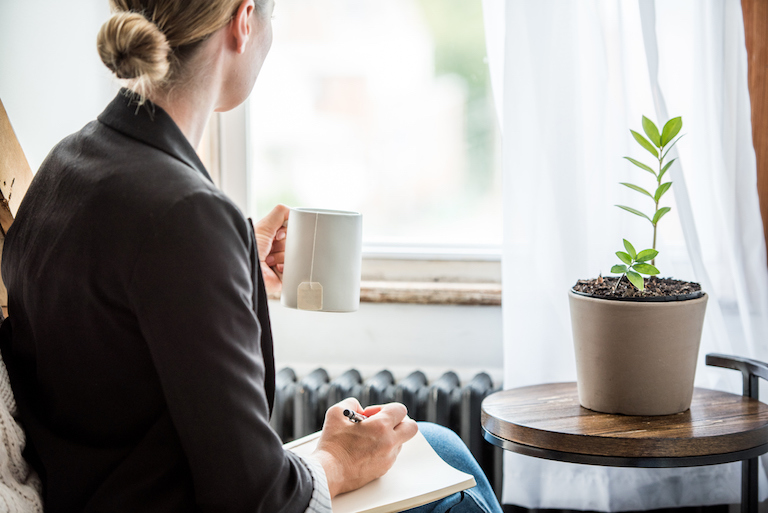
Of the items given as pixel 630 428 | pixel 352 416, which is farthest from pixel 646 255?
pixel 352 416

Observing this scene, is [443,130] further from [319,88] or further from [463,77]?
[319,88]

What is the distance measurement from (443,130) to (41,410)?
1202 mm

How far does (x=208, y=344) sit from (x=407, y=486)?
0.35m

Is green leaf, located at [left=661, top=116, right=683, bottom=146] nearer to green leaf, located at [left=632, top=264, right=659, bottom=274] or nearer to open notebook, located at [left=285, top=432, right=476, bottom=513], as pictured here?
green leaf, located at [left=632, top=264, right=659, bottom=274]

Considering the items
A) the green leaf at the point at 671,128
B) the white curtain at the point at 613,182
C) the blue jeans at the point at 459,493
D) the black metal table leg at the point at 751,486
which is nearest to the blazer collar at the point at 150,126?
the blue jeans at the point at 459,493

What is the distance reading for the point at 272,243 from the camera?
1075mm

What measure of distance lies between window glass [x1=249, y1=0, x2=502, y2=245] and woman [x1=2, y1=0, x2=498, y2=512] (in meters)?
0.92

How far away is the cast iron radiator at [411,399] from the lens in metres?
1.44

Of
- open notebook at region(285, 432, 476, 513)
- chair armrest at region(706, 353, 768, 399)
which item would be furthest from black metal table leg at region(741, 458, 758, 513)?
open notebook at region(285, 432, 476, 513)

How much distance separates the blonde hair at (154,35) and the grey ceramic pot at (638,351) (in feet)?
2.16

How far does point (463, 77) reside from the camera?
1646 millimetres

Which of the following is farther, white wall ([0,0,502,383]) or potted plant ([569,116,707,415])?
white wall ([0,0,502,383])

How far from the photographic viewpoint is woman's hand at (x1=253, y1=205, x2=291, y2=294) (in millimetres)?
1046

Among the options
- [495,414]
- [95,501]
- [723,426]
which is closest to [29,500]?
[95,501]
